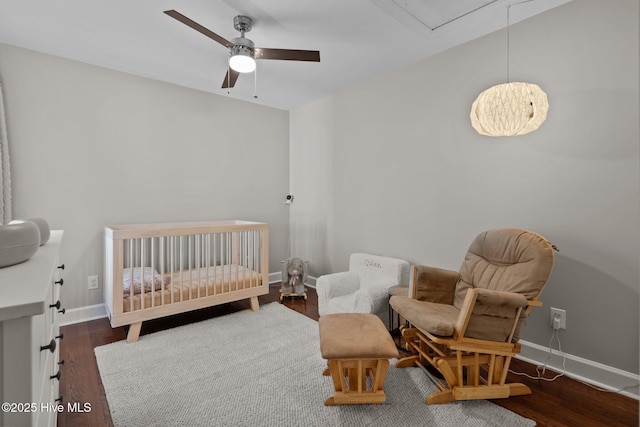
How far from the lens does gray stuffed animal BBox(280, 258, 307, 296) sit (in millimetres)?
3426

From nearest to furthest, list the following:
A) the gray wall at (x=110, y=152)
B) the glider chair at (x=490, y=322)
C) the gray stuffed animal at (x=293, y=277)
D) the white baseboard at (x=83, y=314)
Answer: the glider chair at (x=490, y=322) → the gray wall at (x=110, y=152) → the white baseboard at (x=83, y=314) → the gray stuffed animal at (x=293, y=277)

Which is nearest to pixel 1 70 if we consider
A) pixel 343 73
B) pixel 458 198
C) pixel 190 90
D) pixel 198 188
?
pixel 190 90

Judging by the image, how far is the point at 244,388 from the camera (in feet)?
5.93

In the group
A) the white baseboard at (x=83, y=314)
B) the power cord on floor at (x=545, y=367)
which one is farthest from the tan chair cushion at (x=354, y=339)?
the white baseboard at (x=83, y=314)

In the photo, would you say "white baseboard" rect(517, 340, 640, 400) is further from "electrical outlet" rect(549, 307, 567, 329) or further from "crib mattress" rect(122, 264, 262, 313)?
"crib mattress" rect(122, 264, 262, 313)

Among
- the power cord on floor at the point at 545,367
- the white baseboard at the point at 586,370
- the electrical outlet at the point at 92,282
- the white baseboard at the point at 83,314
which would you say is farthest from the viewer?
the electrical outlet at the point at 92,282

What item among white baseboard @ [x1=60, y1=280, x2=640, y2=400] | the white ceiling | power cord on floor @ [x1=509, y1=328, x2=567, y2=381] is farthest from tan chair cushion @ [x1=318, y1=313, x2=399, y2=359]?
the white ceiling

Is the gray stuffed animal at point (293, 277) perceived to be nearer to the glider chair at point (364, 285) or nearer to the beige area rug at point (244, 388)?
the glider chair at point (364, 285)

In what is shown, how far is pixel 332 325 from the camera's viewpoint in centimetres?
182

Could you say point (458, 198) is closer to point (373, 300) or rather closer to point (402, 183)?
point (402, 183)

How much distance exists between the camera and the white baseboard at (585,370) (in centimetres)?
177

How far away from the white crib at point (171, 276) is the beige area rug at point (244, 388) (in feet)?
0.80

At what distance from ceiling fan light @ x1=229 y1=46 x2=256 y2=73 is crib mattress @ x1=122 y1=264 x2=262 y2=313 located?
1711 millimetres

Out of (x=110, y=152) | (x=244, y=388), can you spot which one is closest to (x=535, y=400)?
(x=244, y=388)
